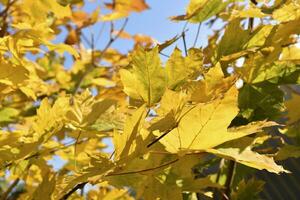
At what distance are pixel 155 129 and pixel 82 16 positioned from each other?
4.59 ft

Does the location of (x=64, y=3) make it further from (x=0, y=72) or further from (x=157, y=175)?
(x=157, y=175)

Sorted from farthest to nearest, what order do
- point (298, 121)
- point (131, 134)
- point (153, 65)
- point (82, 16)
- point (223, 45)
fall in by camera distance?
1. point (82, 16)
2. point (298, 121)
3. point (223, 45)
4. point (153, 65)
5. point (131, 134)

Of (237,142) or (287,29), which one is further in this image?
(287,29)

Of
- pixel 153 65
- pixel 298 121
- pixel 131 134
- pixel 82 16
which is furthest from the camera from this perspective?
pixel 82 16

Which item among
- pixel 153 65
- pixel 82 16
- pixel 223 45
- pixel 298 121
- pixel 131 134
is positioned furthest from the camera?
pixel 82 16

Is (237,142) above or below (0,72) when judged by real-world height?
below

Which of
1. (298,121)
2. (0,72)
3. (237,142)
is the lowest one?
(298,121)

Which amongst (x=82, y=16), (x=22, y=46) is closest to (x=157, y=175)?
(x=22, y=46)

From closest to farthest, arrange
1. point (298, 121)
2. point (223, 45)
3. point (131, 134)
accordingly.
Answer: point (131, 134), point (223, 45), point (298, 121)

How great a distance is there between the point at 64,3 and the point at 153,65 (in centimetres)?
38

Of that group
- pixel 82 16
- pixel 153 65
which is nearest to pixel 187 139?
pixel 153 65

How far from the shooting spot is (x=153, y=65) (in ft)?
1.80

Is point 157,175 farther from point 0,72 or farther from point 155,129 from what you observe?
point 0,72

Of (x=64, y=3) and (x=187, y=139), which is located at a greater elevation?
(x=64, y=3)
